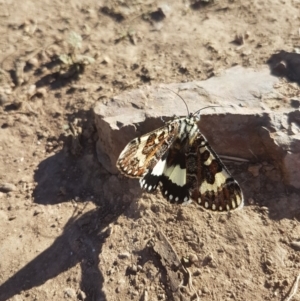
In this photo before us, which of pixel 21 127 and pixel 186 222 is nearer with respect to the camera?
pixel 186 222

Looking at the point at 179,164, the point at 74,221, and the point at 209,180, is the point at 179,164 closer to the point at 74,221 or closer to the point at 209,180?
the point at 209,180

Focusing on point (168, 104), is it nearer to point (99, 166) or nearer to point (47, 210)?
point (99, 166)

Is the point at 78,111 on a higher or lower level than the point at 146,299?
higher

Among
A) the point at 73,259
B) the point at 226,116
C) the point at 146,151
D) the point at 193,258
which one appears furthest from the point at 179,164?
the point at 73,259

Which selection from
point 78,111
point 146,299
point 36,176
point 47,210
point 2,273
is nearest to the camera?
point 146,299

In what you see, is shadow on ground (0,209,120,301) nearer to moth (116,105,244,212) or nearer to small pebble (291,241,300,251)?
moth (116,105,244,212)

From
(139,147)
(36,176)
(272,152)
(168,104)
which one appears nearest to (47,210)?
(36,176)
